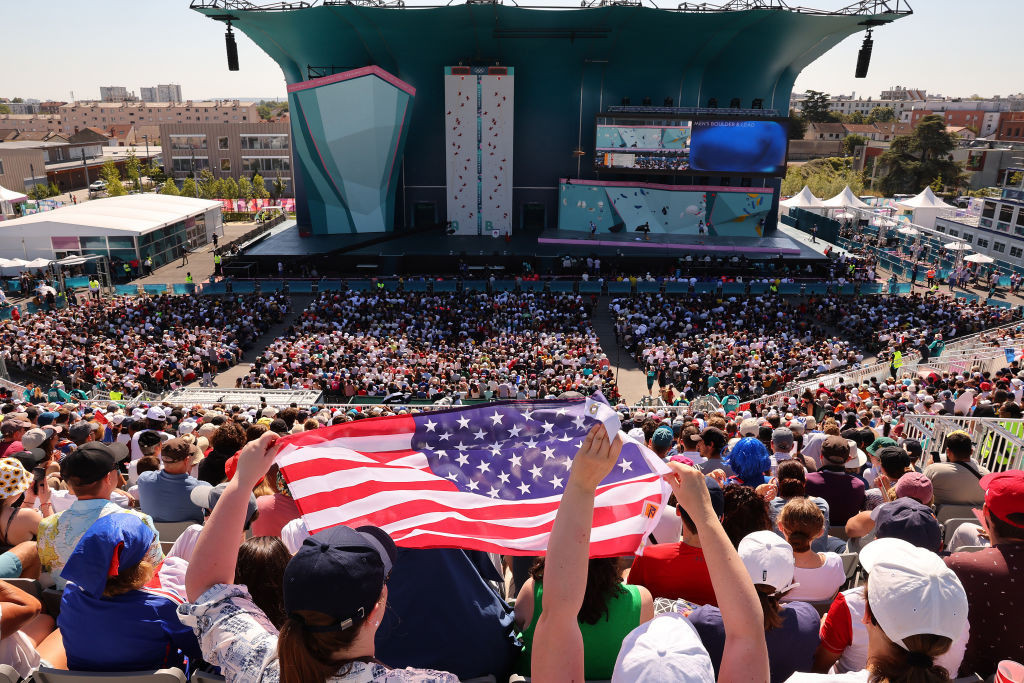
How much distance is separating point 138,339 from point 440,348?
33.9ft

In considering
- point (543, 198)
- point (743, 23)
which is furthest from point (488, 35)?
point (743, 23)

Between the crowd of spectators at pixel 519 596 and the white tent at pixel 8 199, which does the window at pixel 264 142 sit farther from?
the crowd of spectators at pixel 519 596

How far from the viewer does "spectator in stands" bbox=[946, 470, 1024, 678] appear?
3.26 metres

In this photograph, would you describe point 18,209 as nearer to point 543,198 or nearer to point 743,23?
point 543,198

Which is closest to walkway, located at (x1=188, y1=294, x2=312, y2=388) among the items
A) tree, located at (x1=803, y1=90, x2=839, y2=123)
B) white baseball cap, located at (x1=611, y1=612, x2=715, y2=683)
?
white baseball cap, located at (x1=611, y1=612, x2=715, y2=683)

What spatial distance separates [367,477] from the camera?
4.07m

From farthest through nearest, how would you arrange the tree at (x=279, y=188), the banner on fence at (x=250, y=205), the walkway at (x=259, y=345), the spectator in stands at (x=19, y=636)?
the tree at (x=279, y=188), the banner on fence at (x=250, y=205), the walkway at (x=259, y=345), the spectator in stands at (x=19, y=636)

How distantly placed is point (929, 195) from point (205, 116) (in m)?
121

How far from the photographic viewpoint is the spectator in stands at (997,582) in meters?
3.26

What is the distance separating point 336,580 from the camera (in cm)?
217

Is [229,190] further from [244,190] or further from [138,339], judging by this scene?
[138,339]

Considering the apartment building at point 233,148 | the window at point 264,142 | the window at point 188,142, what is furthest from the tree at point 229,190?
the window at point 188,142

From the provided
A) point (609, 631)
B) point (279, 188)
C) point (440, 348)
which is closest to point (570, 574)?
point (609, 631)

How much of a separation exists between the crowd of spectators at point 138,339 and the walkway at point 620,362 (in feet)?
41.8
